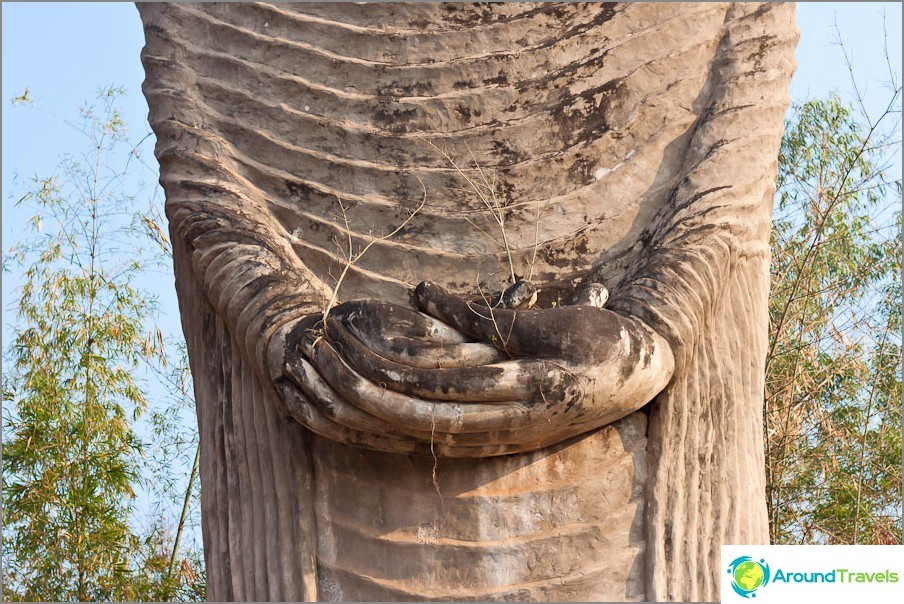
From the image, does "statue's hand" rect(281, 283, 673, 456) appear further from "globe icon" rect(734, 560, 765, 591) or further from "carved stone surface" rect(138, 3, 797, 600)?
"globe icon" rect(734, 560, 765, 591)

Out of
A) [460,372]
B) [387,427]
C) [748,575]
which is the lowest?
[748,575]

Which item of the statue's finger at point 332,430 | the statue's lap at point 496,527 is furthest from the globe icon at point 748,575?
the statue's finger at point 332,430

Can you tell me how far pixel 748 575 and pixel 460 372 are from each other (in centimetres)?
92

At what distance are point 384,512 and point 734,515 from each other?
935mm

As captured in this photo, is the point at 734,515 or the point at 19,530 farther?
the point at 19,530

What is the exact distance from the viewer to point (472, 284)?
14.6ft

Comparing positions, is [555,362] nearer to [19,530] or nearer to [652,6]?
[652,6]

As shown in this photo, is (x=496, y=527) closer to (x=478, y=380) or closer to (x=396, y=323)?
(x=478, y=380)

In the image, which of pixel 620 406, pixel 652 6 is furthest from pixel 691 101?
pixel 620 406

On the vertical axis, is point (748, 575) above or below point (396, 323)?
below

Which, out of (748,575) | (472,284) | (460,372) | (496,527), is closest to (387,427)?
(460,372)

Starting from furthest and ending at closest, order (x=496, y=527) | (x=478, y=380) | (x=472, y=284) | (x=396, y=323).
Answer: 1. (x=472, y=284)
2. (x=496, y=527)
3. (x=396, y=323)
4. (x=478, y=380)

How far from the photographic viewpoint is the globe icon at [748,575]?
13.2ft

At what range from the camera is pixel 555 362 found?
12.8 feet
